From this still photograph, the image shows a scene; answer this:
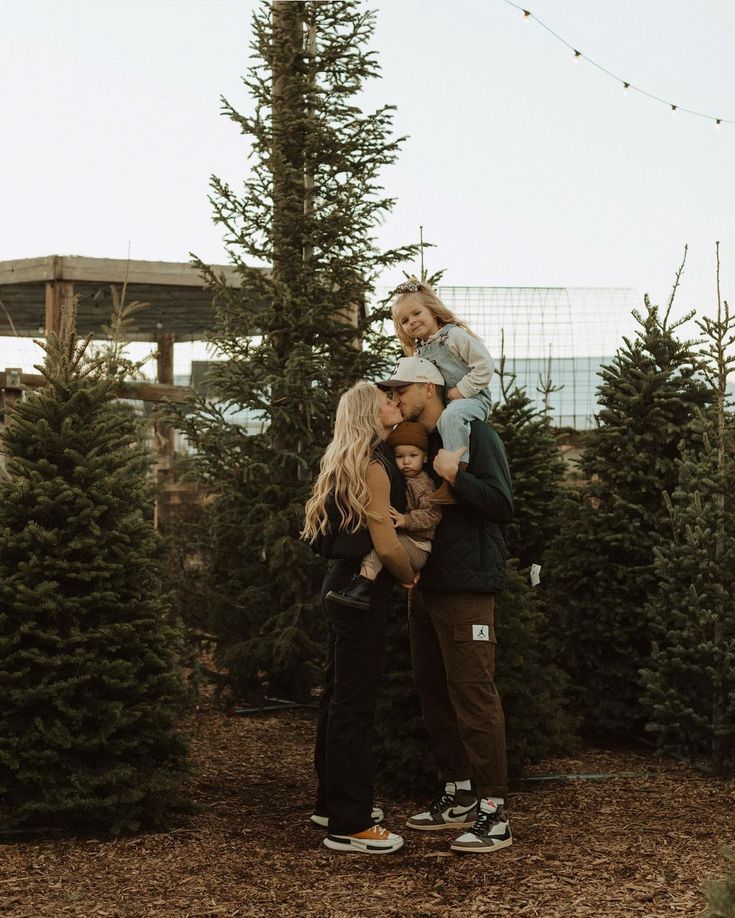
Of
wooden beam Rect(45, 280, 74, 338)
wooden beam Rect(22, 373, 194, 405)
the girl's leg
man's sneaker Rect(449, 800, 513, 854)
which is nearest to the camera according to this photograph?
man's sneaker Rect(449, 800, 513, 854)

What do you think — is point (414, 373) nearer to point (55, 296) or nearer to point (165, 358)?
point (55, 296)

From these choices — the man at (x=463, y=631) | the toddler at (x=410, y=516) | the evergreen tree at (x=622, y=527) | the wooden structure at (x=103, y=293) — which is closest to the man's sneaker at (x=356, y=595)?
the toddler at (x=410, y=516)

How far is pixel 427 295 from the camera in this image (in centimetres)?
523

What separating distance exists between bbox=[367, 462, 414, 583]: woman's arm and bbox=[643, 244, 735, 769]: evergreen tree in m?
2.30

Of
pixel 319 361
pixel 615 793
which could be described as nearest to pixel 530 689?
pixel 615 793

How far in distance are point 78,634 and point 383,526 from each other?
1.49m

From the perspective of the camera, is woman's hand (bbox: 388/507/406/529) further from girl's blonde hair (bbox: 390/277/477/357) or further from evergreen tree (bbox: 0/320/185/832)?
evergreen tree (bbox: 0/320/185/832)

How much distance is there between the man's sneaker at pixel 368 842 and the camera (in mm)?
4539

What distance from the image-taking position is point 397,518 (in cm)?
466

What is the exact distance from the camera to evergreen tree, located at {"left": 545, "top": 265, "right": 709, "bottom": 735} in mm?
6840

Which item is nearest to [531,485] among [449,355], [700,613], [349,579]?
[700,613]

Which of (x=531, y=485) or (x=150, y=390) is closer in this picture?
(x=531, y=485)

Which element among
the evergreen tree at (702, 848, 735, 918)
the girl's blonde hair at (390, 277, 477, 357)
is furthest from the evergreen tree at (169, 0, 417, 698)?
the evergreen tree at (702, 848, 735, 918)

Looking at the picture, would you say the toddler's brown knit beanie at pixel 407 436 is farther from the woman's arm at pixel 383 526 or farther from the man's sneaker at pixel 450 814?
the man's sneaker at pixel 450 814
